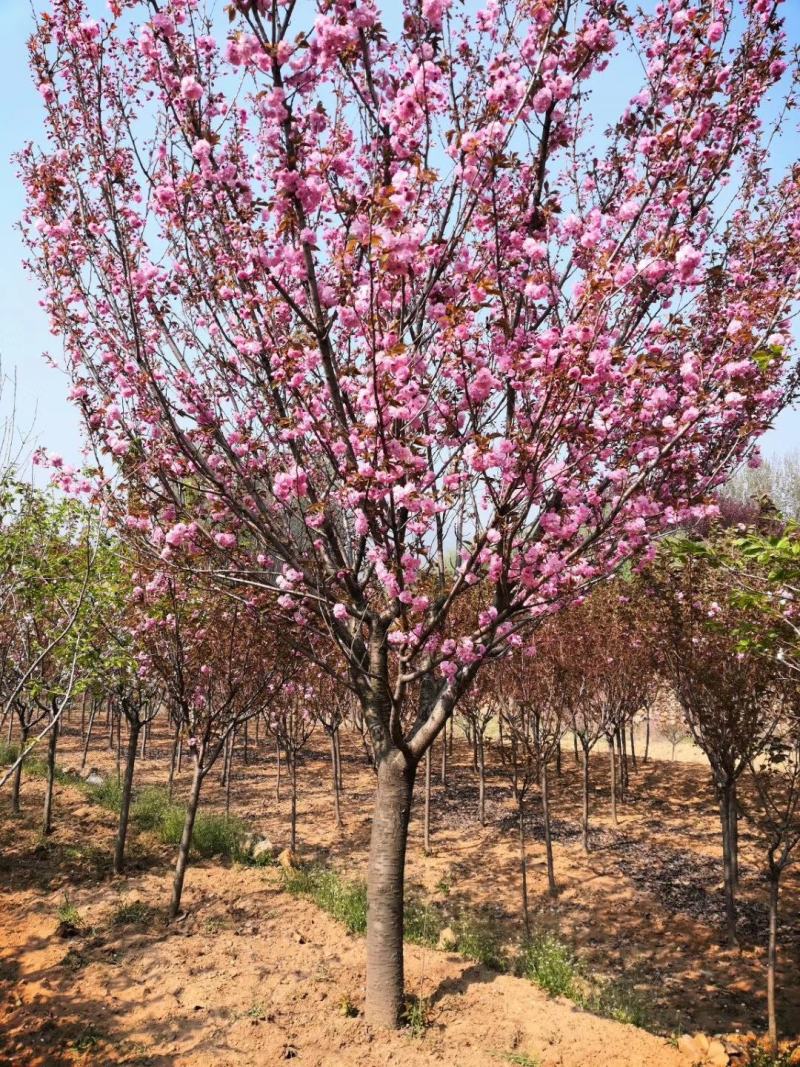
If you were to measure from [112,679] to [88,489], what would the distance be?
11.7 ft

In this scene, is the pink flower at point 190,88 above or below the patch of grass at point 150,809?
above

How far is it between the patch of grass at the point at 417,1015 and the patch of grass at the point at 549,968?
134 centimetres

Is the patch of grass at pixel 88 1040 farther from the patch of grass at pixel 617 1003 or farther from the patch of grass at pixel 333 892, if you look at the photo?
the patch of grass at pixel 617 1003

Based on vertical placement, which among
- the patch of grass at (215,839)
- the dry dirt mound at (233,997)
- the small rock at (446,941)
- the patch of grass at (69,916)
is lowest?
the small rock at (446,941)

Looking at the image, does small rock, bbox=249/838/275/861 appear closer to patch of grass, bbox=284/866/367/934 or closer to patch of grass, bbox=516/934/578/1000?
patch of grass, bbox=284/866/367/934

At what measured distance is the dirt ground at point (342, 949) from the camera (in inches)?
218

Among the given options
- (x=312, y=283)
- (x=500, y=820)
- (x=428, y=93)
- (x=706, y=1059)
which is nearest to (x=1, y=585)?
(x=312, y=283)

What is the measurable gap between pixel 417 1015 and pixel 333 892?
12.9 feet

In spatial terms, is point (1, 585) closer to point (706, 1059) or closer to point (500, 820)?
point (706, 1059)

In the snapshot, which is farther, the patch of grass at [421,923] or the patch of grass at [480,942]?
the patch of grass at [421,923]

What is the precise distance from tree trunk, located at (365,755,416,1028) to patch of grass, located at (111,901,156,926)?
3.86 metres

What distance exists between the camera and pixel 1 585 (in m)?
6.42

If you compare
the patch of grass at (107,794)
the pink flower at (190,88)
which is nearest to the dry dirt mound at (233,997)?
the patch of grass at (107,794)

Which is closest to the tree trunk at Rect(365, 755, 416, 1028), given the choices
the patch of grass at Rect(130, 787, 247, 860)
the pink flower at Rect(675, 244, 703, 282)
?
the pink flower at Rect(675, 244, 703, 282)
